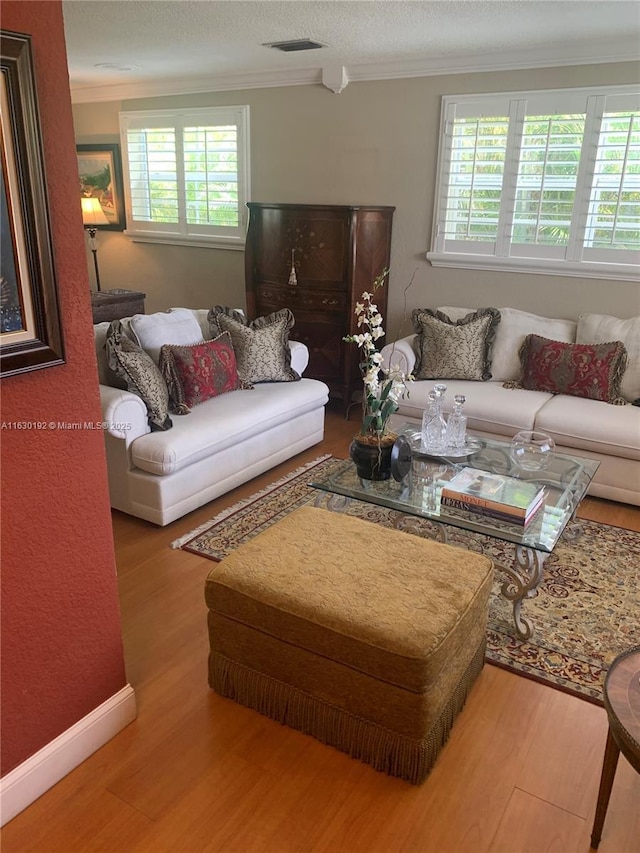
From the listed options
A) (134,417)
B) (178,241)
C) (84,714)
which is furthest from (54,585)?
(178,241)

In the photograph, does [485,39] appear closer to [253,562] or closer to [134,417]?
[134,417]

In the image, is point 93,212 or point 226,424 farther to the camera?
point 93,212

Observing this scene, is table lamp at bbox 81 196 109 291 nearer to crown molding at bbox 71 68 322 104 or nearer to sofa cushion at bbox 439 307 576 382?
crown molding at bbox 71 68 322 104

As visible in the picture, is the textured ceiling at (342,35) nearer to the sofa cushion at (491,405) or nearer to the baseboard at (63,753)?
the sofa cushion at (491,405)

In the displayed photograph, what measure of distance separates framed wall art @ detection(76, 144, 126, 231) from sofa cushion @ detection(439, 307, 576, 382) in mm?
3961

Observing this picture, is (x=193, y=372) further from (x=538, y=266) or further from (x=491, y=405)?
(x=538, y=266)

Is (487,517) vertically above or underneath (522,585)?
above

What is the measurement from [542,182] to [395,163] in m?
1.10

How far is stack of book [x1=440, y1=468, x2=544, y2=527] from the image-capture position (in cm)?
245

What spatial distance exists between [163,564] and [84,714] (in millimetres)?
1047

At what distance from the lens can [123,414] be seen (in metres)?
3.14

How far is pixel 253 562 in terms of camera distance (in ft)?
6.84

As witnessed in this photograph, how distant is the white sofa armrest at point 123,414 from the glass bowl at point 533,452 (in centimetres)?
180

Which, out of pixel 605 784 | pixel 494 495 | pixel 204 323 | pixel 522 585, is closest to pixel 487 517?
pixel 494 495
